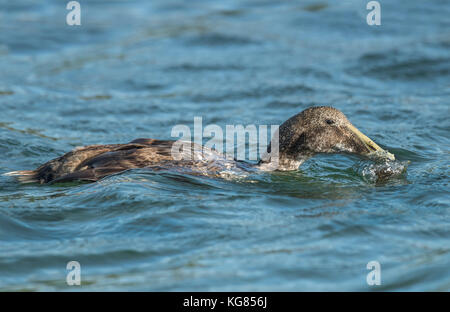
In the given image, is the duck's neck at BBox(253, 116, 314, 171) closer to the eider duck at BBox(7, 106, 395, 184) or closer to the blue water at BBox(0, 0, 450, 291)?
the eider duck at BBox(7, 106, 395, 184)

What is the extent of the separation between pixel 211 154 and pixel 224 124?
2832 millimetres

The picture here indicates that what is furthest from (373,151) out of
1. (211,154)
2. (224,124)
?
(224,124)

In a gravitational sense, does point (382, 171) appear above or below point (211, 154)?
below

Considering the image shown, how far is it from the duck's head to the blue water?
19 cm

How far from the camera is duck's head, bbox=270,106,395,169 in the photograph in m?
7.37

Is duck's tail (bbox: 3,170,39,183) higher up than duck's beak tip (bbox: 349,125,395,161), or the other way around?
duck's beak tip (bbox: 349,125,395,161)

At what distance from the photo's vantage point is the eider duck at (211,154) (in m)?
6.98

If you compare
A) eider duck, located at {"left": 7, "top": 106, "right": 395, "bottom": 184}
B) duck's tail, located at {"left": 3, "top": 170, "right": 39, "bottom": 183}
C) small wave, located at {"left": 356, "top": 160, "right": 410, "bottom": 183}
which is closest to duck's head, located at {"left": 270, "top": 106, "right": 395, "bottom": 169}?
eider duck, located at {"left": 7, "top": 106, "right": 395, "bottom": 184}

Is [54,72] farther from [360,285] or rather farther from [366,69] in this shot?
[360,285]

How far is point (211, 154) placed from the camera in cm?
749

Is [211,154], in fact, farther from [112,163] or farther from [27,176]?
[27,176]

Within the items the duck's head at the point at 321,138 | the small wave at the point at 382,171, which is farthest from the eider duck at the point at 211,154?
the small wave at the point at 382,171
